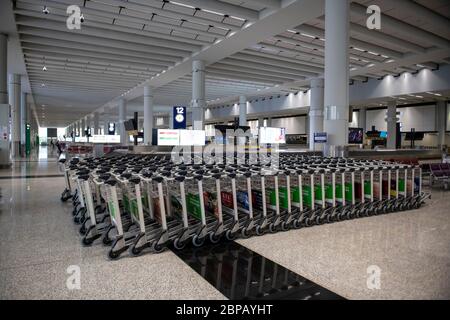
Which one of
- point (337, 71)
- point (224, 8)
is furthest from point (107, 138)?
point (337, 71)

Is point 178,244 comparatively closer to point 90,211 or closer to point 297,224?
point 90,211

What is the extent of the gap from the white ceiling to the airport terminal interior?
3.1 inches

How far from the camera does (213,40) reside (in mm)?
13008

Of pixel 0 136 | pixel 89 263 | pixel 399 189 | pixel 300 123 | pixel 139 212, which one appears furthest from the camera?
pixel 300 123

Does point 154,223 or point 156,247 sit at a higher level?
point 154,223

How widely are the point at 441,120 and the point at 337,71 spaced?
20965 millimetres

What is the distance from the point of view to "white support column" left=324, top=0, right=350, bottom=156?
27.2 feet

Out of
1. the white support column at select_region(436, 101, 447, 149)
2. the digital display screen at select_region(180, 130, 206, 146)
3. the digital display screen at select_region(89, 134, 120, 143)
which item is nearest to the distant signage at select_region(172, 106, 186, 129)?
the digital display screen at select_region(180, 130, 206, 146)

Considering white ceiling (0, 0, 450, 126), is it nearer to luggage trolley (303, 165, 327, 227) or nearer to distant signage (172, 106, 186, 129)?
distant signage (172, 106, 186, 129)

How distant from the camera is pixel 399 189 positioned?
6.22 meters

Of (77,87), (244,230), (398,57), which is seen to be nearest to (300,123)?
(398,57)

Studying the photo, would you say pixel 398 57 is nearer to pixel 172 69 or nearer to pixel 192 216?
pixel 172 69

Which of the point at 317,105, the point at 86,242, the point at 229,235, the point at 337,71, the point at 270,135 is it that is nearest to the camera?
the point at 86,242

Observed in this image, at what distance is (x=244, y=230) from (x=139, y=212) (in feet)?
4.60
